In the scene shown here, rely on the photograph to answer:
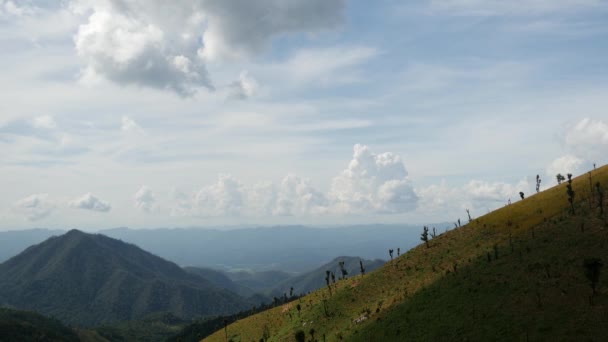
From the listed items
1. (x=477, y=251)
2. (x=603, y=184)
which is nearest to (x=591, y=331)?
(x=477, y=251)

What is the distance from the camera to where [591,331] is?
4178 cm

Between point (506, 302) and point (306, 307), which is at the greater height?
point (506, 302)

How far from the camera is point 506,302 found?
53875 millimetres

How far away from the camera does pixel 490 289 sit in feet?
195

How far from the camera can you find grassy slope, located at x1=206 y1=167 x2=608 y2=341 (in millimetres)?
48125

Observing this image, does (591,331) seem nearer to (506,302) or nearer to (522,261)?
(506,302)

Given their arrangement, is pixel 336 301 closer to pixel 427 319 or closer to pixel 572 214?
pixel 427 319

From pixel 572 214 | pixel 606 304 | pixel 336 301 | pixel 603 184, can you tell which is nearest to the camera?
pixel 606 304

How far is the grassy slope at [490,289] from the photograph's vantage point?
48.1m

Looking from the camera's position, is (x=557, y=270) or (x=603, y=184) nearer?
(x=557, y=270)

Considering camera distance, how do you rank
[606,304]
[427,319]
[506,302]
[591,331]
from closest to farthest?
[591,331] → [606,304] → [506,302] → [427,319]

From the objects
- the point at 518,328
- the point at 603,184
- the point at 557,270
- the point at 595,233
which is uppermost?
the point at 603,184

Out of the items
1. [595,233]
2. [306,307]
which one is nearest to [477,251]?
[595,233]

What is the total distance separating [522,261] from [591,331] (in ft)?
76.7
